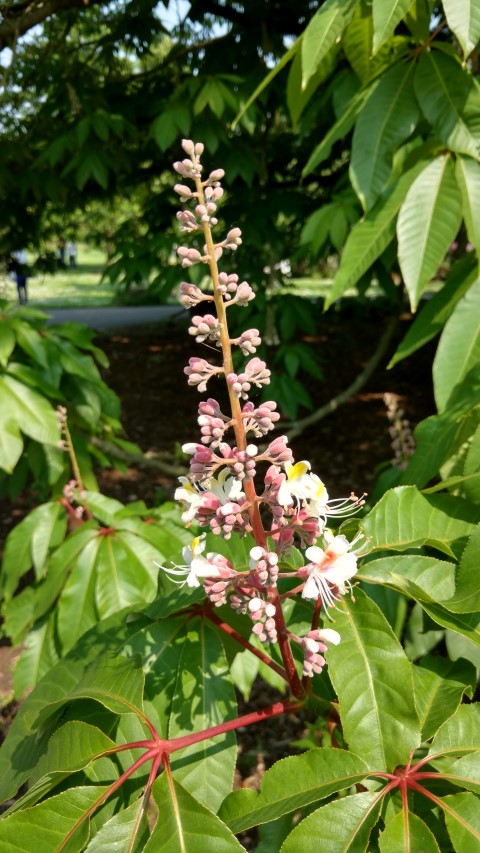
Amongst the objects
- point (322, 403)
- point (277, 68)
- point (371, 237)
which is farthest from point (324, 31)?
point (322, 403)

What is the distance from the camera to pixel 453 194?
1477 millimetres

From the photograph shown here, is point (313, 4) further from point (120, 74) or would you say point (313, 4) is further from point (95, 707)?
point (95, 707)

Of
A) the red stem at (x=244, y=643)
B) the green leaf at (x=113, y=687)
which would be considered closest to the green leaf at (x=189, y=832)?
the green leaf at (x=113, y=687)

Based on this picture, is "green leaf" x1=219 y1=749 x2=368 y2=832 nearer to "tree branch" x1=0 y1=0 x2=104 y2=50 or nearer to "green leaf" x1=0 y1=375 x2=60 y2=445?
"green leaf" x1=0 y1=375 x2=60 y2=445

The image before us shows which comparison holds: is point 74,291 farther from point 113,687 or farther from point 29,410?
point 113,687

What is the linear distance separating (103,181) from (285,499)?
125 inches

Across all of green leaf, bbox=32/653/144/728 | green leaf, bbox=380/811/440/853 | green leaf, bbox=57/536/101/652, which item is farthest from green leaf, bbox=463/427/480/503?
green leaf, bbox=57/536/101/652

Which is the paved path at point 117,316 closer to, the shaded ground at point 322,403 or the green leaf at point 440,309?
the shaded ground at point 322,403

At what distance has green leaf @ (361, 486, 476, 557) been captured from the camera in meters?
1.18

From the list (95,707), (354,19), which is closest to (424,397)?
(354,19)

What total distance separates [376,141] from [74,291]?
26.3 meters

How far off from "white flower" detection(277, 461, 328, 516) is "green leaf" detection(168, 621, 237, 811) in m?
0.36

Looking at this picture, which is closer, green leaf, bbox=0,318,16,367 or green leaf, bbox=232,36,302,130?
green leaf, bbox=232,36,302,130

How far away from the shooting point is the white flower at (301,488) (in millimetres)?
989
